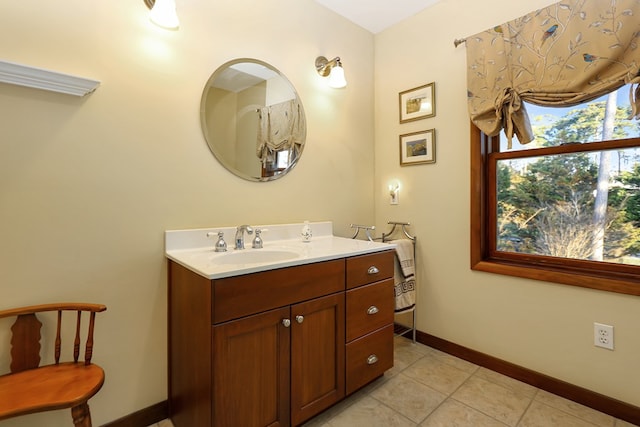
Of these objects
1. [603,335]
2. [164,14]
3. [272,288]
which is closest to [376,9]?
[164,14]

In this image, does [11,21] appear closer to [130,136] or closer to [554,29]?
[130,136]

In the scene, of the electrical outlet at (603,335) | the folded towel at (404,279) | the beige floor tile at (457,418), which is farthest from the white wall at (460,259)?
the beige floor tile at (457,418)

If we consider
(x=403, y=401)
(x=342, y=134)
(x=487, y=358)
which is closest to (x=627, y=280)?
(x=487, y=358)

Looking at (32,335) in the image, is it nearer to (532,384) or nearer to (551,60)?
(532,384)

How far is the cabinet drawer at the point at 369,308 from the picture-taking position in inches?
61.1

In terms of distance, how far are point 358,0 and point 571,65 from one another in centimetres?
138

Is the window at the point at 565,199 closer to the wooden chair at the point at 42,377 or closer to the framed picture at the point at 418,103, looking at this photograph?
the framed picture at the point at 418,103

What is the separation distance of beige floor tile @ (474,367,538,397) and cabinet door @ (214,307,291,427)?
1277 mm

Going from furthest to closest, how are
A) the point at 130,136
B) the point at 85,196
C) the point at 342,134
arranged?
the point at 342,134 → the point at 130,136 → the point at 85,196

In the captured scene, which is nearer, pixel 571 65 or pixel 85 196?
pixel 85 196

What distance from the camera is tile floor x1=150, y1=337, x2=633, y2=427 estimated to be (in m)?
1.46

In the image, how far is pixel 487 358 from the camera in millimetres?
1927

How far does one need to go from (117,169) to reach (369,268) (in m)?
1.31

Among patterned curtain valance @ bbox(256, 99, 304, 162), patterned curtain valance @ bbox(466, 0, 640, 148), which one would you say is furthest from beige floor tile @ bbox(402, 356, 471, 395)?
patterned curtain valance @ bbox(256, 99, 304, 162)
